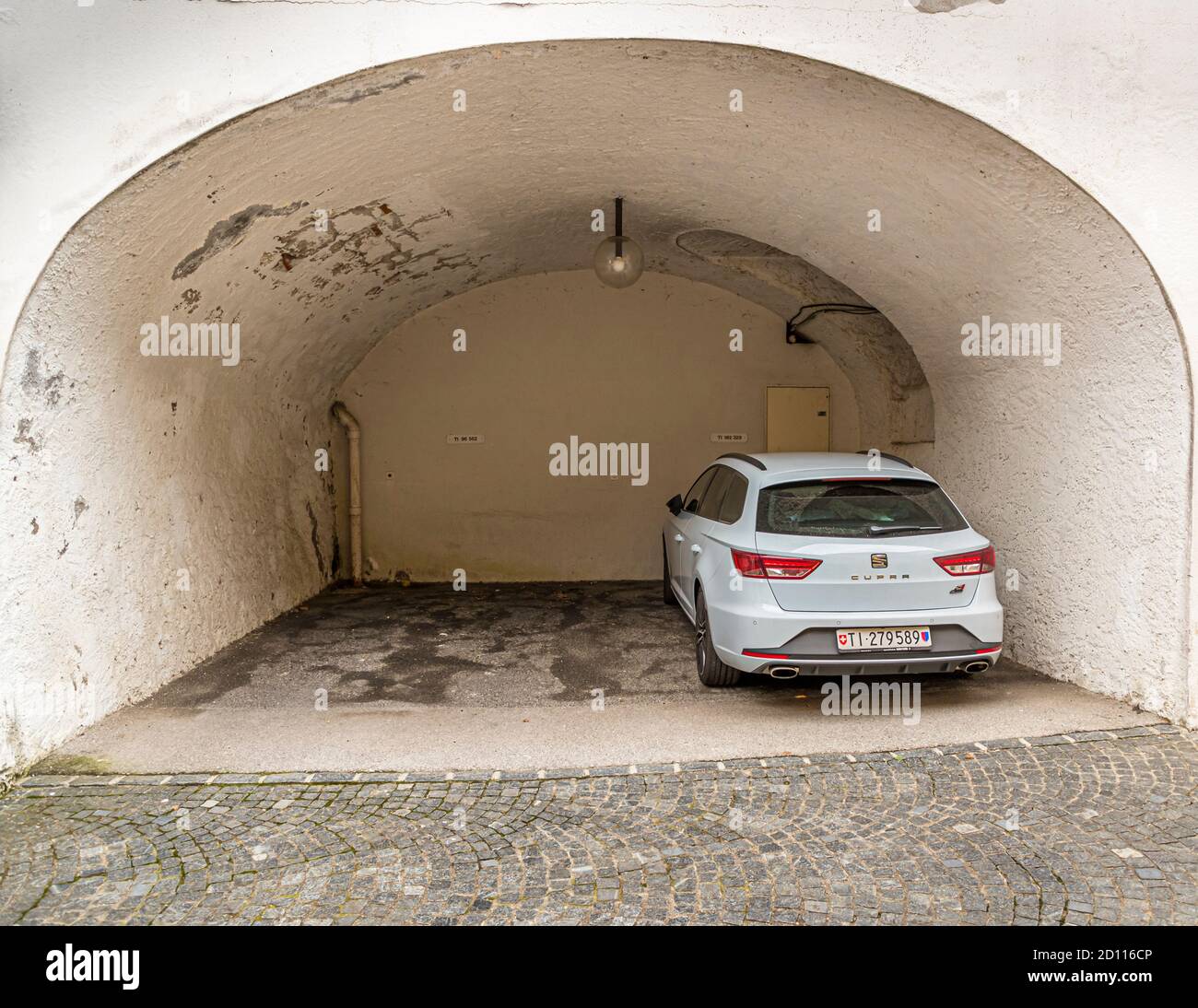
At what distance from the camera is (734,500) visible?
5.92 metres

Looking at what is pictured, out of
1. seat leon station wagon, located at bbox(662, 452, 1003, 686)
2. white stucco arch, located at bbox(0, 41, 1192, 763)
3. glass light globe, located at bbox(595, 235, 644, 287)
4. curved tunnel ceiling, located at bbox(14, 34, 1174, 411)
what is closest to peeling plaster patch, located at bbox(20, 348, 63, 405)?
white stucco arch, located at bbox(0, 41, 1192, 763)

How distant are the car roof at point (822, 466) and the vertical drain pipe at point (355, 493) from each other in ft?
18.6

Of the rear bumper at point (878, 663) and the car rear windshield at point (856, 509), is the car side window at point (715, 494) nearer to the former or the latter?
the car rear windshield at point (856, 509)

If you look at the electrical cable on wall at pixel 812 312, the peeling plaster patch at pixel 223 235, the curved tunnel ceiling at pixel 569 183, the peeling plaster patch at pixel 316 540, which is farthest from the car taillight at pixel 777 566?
the peeling plaster patch at pixel 316 540

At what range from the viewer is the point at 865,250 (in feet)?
21.9

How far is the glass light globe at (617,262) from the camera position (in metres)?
7.56

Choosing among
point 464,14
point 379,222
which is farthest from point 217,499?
point 464,14

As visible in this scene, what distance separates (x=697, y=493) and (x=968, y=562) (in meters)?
2.83

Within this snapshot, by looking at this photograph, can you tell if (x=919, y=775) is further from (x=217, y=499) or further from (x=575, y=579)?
(x=575, y=579)

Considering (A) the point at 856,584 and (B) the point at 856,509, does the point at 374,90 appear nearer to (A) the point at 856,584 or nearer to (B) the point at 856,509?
(B) the point at 856,509

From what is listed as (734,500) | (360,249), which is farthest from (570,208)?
(734,500)

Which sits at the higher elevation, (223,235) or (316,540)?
(223,235)

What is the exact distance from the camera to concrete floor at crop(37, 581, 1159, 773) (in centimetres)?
468

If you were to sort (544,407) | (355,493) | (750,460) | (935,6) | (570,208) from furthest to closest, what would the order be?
(544,407), (355,493), (570,208), (750,460), (935,6)
